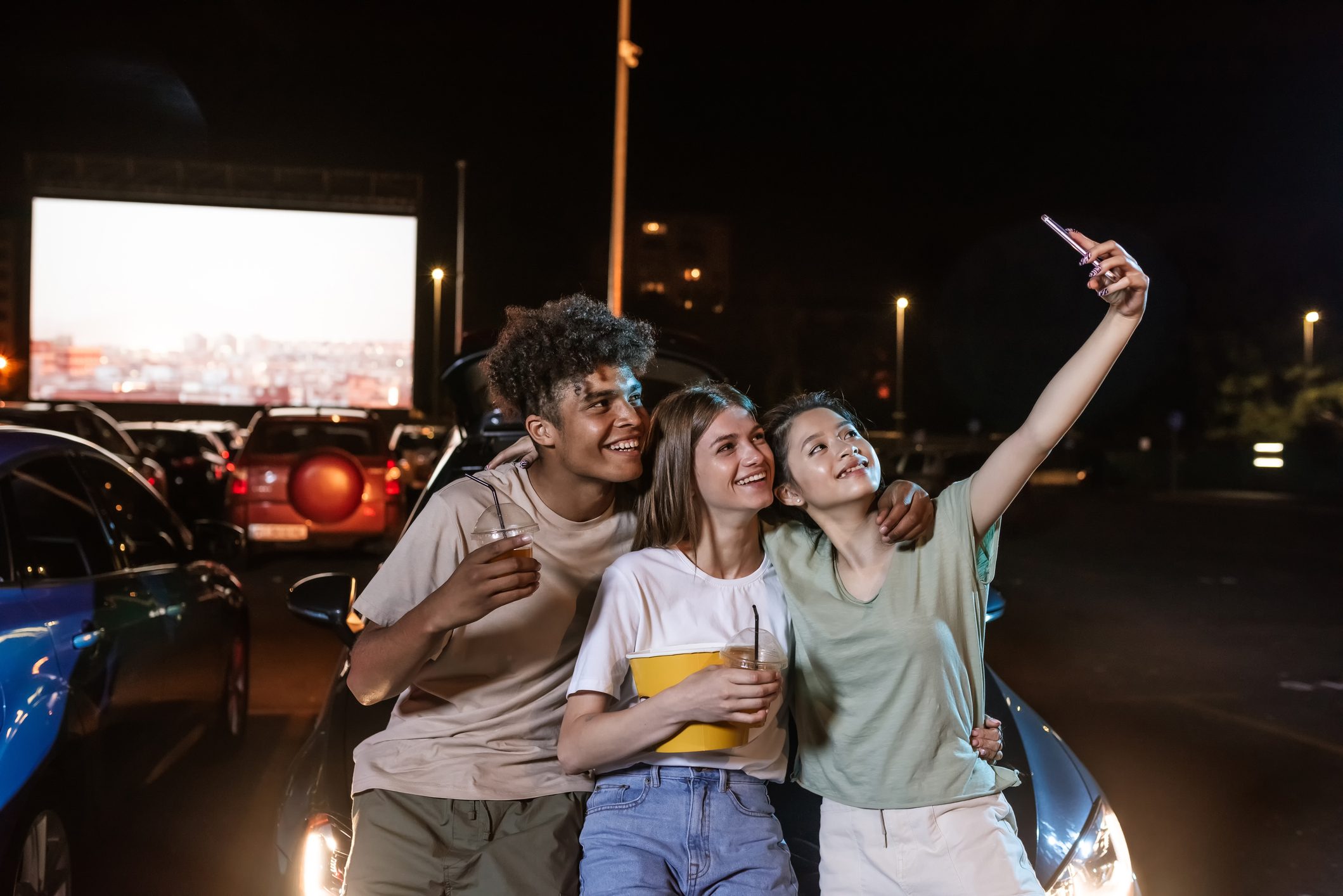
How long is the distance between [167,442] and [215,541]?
46.3ft

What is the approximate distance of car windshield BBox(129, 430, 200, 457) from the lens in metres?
18.0

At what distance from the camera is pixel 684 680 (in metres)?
2.22

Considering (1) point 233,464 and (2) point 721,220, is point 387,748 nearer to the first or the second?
(1) point 233,464

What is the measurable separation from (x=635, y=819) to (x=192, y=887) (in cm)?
260

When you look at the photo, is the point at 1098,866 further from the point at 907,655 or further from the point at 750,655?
the point at 750,655

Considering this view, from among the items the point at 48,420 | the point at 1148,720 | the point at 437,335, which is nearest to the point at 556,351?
the point at 1148,720

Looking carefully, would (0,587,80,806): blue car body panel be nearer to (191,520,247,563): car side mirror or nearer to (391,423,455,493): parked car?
(191,520,247,563): car side mirror

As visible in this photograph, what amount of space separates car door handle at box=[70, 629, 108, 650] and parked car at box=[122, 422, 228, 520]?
14644mm

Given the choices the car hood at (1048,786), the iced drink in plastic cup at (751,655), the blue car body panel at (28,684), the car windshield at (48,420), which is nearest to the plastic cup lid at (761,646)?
the iced drink in plastic cup at (751,655)

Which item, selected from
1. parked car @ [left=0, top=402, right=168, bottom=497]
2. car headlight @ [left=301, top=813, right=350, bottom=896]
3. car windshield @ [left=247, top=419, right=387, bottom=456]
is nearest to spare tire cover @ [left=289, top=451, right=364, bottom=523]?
car windshield @ [left=247, top=419, right=387, bottom=456]

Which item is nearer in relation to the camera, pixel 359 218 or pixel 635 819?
pixel 635 819

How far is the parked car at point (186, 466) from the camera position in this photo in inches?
700

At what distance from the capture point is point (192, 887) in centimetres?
426

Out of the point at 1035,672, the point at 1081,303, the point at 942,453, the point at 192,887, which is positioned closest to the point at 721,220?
the point at 1081,303
